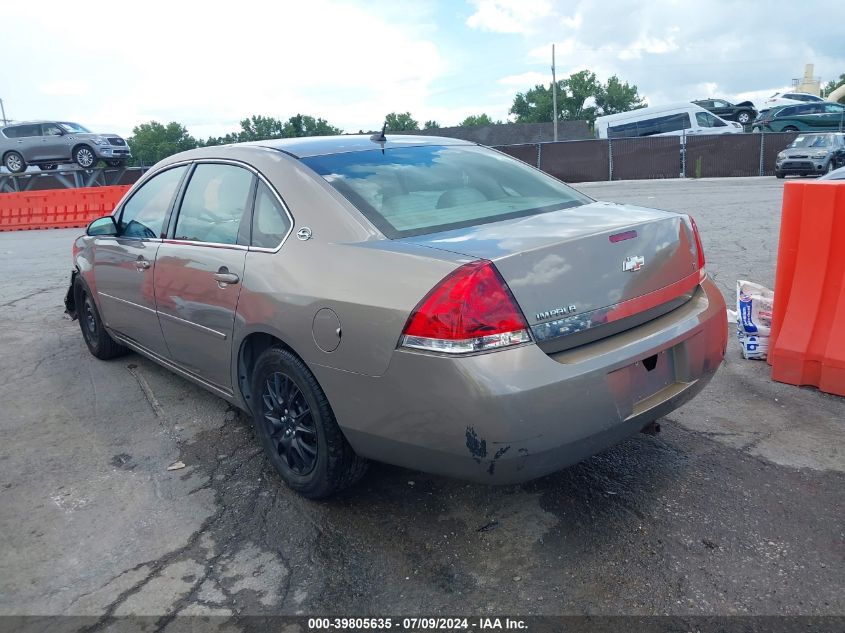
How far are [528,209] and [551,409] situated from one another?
1.19 meters

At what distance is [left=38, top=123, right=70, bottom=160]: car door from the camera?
842 inches

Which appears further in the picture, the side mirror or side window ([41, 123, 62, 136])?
side window ([41, 123, 62, 136])

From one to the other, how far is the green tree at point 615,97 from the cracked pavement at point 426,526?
3619 inches

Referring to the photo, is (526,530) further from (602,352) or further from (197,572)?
(197,572)

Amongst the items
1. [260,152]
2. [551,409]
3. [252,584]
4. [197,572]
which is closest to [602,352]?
[551,409]

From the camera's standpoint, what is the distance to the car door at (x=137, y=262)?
419 centimetres

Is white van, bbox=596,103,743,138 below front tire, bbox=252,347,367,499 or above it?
above

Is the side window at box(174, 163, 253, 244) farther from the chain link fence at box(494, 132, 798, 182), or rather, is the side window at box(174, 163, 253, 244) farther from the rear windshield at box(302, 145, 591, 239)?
the chain link fence at box(494, 132, 798, 182)

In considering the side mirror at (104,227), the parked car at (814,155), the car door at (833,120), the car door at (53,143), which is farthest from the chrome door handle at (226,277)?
the car door at (833,120)

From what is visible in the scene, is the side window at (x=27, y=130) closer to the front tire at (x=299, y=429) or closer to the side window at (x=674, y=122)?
the front tire at (x=299, y=429)

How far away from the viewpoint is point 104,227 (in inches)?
186

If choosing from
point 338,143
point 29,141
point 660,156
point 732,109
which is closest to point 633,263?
point 338,143

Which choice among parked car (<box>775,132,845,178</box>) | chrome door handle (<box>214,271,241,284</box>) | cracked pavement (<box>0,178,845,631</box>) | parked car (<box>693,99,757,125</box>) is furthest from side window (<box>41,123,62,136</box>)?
parked car (<box>693,99,757,125</box>)

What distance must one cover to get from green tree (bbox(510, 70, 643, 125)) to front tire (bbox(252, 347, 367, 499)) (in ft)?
294
